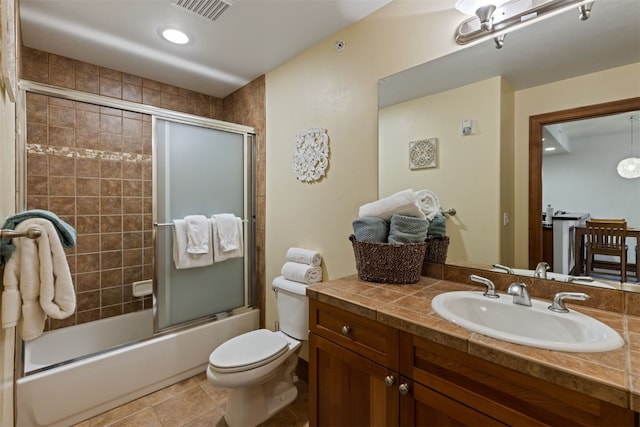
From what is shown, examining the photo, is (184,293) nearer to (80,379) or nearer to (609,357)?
(80,379)

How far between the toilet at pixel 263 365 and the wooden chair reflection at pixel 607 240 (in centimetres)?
137

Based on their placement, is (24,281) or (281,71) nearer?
(24,281)

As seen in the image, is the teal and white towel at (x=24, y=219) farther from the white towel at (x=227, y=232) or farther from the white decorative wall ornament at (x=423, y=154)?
the white decorative wall ornament at (x=423, y=154)

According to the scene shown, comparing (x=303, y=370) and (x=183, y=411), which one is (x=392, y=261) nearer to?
(x=303, y=370)

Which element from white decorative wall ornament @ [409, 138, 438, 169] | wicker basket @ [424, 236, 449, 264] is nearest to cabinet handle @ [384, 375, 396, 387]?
wicker basket @ [424, 236, 449, 264]

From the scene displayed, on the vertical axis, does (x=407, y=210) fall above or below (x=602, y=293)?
above

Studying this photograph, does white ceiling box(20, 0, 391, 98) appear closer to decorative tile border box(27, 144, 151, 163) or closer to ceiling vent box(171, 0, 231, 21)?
ceiling vent box(171, 0, 231, 21)

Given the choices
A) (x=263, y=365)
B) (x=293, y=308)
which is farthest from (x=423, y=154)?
(x=263, y=365)

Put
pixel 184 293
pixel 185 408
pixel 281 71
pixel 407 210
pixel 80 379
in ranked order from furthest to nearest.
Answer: pixel 281 71 → pixel 184 293 → pixel 185 408 → pixel 80 379 → pixel 407 210

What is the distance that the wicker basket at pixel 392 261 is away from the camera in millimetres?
1297

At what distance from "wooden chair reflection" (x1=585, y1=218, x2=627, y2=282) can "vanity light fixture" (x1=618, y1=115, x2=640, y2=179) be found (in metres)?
Result: 0.16

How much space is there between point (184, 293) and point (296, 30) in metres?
1.89

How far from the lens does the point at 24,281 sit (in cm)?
91

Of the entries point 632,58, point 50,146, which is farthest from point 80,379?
point 632,58
